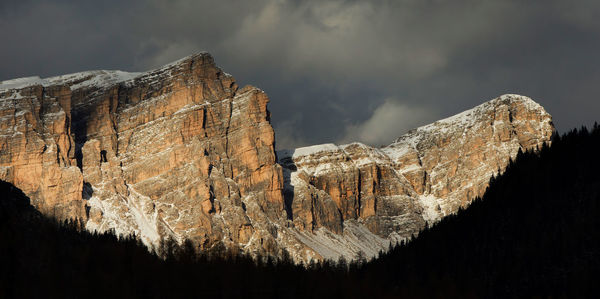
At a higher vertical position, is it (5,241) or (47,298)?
(5,241)

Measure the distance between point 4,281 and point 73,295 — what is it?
539 inches

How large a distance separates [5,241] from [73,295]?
15468mm

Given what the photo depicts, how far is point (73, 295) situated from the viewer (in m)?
197

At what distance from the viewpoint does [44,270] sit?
196 meters

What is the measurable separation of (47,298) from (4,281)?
7764mm

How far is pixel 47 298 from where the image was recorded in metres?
189

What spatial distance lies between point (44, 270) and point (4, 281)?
9635mm

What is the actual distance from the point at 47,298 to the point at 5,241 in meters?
15.5

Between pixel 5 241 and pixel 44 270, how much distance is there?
28.8 ft

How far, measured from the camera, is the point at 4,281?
188 metres

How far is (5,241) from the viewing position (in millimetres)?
197375

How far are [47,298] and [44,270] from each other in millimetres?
8873
